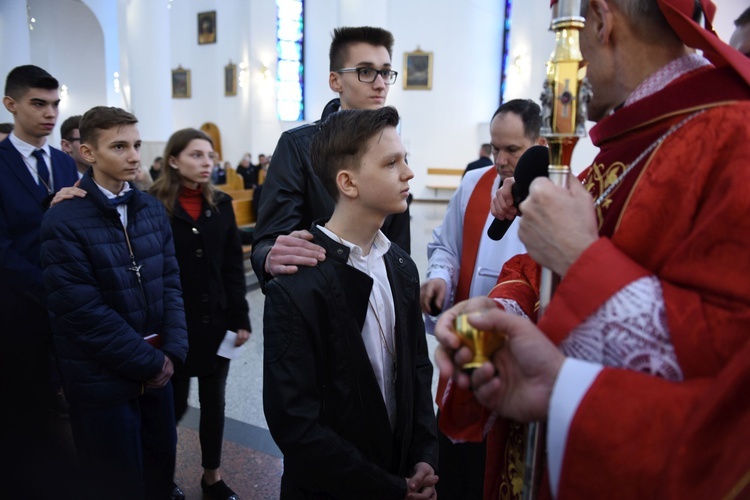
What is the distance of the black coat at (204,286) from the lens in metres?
2.73

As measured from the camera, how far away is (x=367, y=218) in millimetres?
1623

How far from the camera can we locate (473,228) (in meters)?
2.56

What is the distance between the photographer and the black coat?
2732mm

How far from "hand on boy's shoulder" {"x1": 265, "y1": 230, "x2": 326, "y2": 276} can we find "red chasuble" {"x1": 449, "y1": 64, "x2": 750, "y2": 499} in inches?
28.3

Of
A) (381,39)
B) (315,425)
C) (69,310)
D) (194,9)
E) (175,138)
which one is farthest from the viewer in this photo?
(194,9)

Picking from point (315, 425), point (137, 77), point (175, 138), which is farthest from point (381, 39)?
point (137, 77)

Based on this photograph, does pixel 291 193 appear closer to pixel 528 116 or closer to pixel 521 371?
pixel 528 116

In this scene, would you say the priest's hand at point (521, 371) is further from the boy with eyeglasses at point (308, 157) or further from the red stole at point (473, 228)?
the red stole at point (473, 228)

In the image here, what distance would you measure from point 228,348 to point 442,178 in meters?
15.8

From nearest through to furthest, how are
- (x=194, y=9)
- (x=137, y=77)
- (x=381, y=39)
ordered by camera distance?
(x=381, y=39)
(x=137, y=77)
(x=194, y=9)

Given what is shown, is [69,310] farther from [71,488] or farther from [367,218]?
[367,218]

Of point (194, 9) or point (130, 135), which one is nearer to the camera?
point (130, 135)

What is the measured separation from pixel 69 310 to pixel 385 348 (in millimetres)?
1295

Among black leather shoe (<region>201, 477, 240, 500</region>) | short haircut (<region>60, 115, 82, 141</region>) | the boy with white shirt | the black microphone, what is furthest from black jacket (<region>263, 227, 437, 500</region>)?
Answer: short haircut (<region>60, 115, 82, 141</region>)
